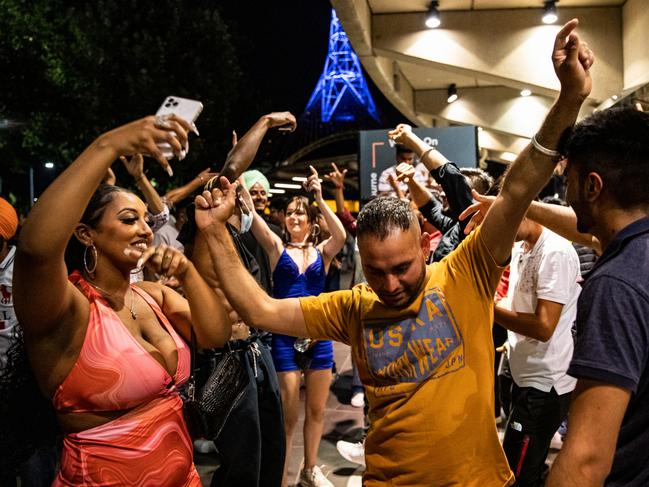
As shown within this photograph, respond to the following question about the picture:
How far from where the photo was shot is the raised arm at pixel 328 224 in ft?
16.1

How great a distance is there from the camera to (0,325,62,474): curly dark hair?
246 centimetres

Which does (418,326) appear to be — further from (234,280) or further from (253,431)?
(253,431)

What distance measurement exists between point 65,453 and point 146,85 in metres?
16.3

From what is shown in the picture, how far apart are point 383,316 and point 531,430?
5.48ft

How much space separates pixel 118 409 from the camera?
7.38 feet

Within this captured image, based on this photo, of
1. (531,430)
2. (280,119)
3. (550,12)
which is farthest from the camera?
(550,12)

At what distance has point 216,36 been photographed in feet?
63.1

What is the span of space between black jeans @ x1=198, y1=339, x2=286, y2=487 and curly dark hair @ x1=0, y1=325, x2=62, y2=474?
105cm

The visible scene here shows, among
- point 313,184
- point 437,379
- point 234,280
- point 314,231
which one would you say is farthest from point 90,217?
point 314,231

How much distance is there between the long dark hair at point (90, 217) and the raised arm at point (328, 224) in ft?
7.83

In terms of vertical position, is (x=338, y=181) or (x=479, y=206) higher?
(x=338, y=181)

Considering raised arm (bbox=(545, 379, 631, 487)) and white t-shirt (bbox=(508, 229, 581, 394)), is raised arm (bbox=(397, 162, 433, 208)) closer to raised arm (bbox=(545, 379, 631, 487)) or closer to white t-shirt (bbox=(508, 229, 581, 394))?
white t-shirt (bbox=(508, 229, 581, 394))

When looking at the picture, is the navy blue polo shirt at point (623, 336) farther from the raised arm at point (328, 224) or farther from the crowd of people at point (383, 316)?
the raised arm at point (328, 224)

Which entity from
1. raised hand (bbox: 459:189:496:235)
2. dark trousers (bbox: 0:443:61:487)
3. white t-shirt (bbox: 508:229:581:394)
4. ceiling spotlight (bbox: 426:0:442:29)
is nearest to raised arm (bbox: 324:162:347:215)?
white t-shirt (bbox: 508:229:581:394)
